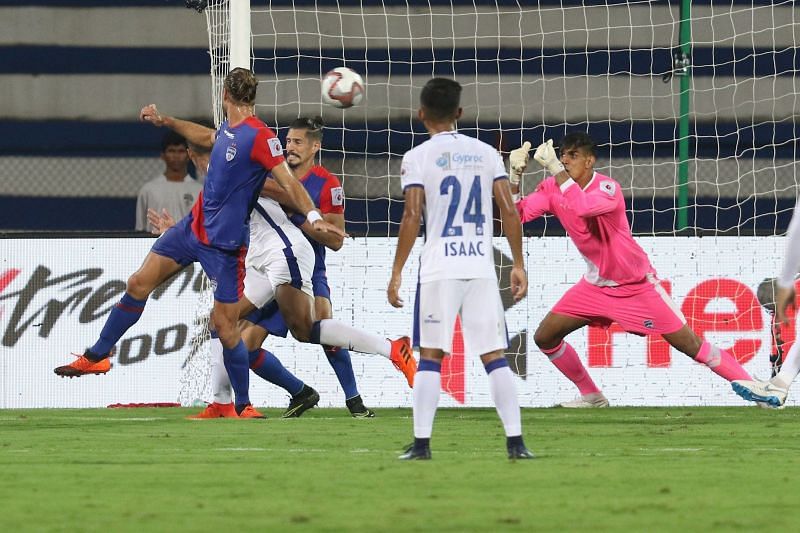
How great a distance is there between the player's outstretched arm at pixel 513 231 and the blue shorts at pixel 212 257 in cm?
323

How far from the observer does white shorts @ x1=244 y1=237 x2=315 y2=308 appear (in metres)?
11.0

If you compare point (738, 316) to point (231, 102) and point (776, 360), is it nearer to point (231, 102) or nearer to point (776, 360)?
point (776, 360)

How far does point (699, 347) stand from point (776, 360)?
1.39 meters

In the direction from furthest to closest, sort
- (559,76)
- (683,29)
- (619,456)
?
1. (559,76)
2. (683,29)
3. (619,456)

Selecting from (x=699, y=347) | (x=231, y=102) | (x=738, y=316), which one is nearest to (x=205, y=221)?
(x=231, y=102)

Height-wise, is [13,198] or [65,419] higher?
[13,198]

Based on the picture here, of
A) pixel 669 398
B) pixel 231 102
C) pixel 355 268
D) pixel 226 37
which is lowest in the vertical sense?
pixel 669 398

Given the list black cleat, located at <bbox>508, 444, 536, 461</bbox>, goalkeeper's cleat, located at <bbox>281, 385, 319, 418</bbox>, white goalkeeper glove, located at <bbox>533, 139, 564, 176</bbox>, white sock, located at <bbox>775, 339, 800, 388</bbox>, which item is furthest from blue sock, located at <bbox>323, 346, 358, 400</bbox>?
black cleat, located at <bbox>508, 444, 536, 461</bbox>

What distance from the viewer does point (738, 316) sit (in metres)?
12.8

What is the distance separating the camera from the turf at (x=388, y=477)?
5211 millimetres

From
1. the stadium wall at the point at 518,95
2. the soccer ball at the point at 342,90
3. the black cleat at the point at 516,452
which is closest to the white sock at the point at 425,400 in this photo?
the black cleat at the point at 516,452

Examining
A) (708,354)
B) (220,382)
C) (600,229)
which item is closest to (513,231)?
(220,382)

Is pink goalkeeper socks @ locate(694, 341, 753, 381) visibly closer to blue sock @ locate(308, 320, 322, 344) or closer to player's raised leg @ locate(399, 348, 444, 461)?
blue sock @ locate(308, 320, 322, 344)

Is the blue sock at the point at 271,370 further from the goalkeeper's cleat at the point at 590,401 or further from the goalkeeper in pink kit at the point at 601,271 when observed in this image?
the goalkeeper's cleat at the point at 590,401
